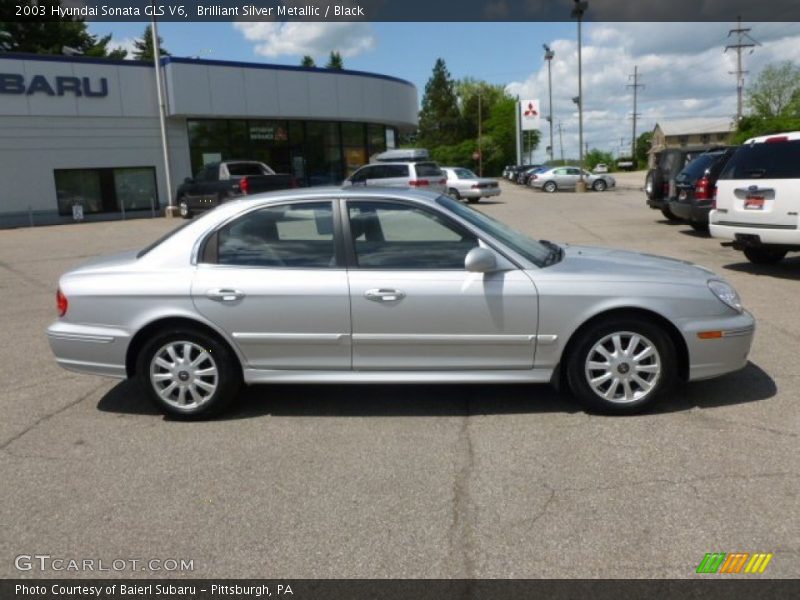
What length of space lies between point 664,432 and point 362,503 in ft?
6.50

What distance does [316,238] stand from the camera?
4.76m

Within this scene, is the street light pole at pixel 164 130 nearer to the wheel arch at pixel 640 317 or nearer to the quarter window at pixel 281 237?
the quarter window at pixel 281 237

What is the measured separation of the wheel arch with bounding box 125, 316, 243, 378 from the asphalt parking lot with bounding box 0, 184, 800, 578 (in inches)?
18.1

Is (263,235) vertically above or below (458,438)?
above

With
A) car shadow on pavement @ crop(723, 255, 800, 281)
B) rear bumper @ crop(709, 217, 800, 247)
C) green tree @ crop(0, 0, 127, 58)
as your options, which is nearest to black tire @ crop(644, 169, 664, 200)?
car shadow on pavement @ crop(723, 255, 800, 281)

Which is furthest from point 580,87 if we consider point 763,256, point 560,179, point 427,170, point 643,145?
point 643,145

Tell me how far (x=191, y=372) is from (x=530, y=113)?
6470 cm

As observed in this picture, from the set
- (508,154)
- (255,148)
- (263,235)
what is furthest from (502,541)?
(508,154)

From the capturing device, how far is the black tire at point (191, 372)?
468cm

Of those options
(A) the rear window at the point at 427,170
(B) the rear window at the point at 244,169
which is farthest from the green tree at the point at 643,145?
(B) the rear window at the point at 244,169

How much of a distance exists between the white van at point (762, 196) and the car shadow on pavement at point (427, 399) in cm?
396

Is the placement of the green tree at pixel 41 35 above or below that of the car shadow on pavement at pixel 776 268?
above

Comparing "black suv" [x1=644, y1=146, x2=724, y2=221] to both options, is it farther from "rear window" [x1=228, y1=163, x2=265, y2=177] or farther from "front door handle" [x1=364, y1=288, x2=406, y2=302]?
"rear window" [x1=228, y1=163, x2=265, y2=177]
